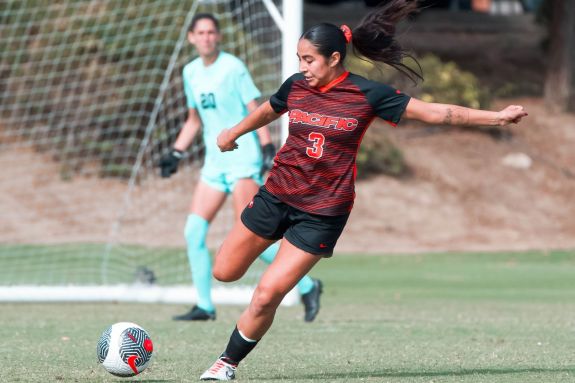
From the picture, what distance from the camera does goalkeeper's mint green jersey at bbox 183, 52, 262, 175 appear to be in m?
9.30

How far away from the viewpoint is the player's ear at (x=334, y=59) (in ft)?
19.3

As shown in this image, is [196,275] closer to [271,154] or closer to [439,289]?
[271,154]

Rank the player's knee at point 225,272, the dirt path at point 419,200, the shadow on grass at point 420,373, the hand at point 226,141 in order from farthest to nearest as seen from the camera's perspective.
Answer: the dirt path at point 419,200 < the hand at point 226,141 < the player's knee at point 225,272 < the shadow on grass at point 420,373

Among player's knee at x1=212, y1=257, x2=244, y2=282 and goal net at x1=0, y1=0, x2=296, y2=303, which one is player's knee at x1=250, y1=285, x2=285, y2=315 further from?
goal net at x1=0, y1=0, x2=296, y2=303

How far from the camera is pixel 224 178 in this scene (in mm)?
9289

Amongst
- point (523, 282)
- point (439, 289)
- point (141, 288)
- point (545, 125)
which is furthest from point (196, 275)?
point (545, 125)

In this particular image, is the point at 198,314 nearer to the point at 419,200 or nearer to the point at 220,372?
the point at 220,372

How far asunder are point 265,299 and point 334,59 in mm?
1326

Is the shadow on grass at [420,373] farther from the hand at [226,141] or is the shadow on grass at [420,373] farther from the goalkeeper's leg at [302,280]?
the goalkeeper's leg at [302,280]

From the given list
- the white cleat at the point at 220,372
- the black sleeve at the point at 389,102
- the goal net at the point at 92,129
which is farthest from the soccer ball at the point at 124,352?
the goal net at the point at 92,129

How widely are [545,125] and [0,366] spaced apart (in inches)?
822

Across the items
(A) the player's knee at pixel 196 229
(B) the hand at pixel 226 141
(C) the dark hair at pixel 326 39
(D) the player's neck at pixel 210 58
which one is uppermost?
(C) the dark hair at pixel 326 39

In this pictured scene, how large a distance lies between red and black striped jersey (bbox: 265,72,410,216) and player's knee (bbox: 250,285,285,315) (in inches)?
18.6

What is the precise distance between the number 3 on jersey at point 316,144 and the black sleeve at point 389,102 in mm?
326
